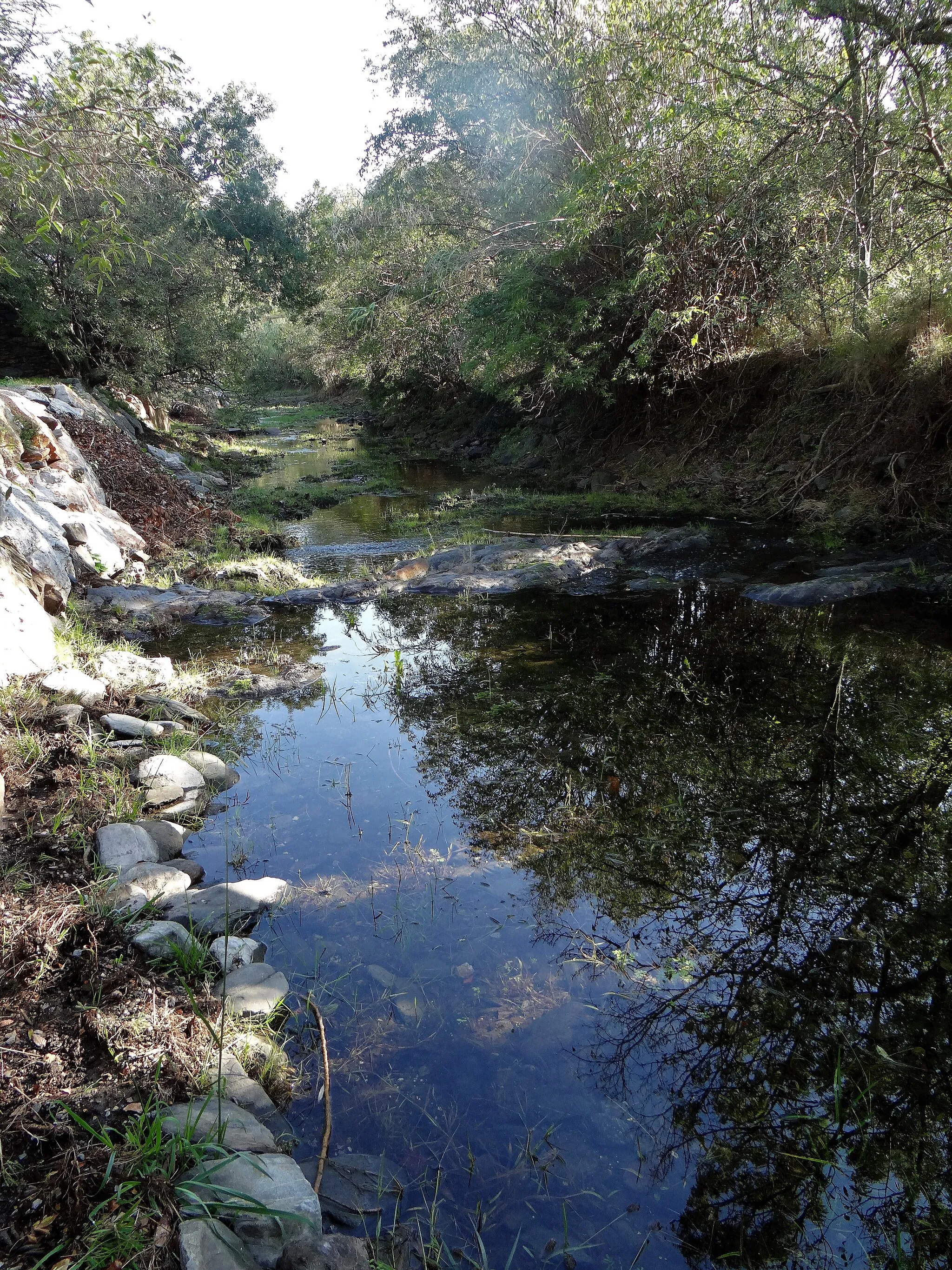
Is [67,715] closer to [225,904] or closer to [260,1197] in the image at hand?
[225,904]

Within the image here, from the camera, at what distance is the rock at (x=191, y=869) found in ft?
14.0

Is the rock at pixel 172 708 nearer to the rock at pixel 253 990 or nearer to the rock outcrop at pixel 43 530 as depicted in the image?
the rock outcrop at pixel 43 530

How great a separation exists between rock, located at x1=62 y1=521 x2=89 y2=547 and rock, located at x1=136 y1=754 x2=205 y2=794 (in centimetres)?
548

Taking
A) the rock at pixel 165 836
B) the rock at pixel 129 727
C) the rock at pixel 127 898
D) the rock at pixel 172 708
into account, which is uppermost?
the rock at pixel 129 727

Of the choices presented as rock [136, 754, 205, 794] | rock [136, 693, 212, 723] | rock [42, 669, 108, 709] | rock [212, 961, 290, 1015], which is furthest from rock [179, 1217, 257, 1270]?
rock [136, 693, 212, 723]

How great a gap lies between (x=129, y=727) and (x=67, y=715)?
1.38 ft

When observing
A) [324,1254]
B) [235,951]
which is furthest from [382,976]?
[324,1254]

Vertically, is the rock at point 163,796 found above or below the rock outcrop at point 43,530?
below

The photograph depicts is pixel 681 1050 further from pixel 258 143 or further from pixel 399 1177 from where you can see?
pixel 258 143

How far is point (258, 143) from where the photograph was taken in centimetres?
2422

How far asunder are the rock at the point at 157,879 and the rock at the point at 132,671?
2.58m

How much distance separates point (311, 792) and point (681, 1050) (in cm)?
310

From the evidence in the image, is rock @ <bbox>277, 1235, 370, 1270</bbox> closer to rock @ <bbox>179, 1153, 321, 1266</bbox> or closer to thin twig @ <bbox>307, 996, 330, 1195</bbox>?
rock @ <bbox>179, 1153, 321, 1266</bbox>

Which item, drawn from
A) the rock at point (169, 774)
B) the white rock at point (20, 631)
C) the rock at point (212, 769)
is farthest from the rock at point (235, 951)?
the white rock at point (20, 631)
